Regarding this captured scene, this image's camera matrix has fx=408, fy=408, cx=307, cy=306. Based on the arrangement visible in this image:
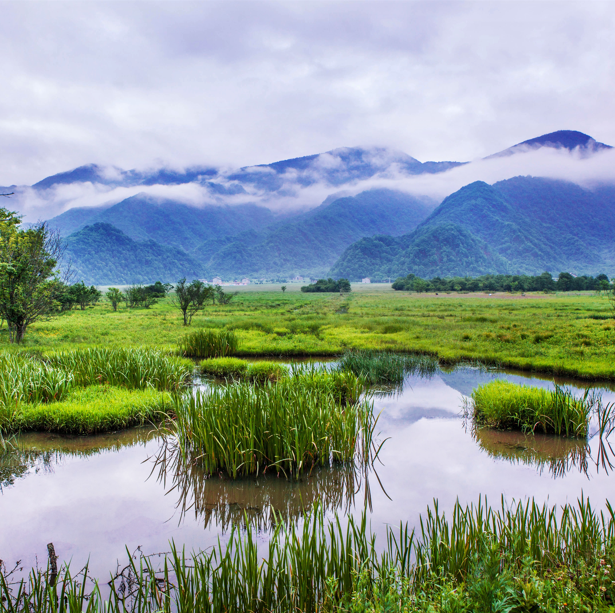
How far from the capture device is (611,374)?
14164 mm

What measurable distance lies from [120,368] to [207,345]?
731cm

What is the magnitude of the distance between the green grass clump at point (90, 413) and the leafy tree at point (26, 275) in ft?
37.9

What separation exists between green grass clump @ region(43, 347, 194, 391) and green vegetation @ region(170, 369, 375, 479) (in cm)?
375

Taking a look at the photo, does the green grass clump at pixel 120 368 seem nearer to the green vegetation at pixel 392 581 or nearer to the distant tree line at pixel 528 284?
the green vegetation at pixel 392 581

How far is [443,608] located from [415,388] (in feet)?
36.3

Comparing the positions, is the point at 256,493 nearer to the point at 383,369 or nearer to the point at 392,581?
the point at 392,581

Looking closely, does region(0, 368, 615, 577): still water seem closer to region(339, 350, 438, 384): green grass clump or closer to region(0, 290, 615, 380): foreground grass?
region(339, 350, 438, 384): green grass clump

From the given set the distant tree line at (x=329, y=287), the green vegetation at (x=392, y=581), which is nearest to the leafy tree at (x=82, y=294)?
the green vegetation at (x=392, y=581)

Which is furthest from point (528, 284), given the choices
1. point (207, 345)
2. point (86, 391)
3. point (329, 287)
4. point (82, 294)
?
point (86, 391)

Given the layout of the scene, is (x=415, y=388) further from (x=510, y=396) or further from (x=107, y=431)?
(x=107, y=431)

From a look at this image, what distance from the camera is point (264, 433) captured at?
7.04 m

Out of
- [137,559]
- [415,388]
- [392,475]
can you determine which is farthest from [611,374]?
[137,559]

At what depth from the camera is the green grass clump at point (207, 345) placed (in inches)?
735

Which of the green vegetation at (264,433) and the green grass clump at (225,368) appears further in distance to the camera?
the green grass clump at (225,368)
